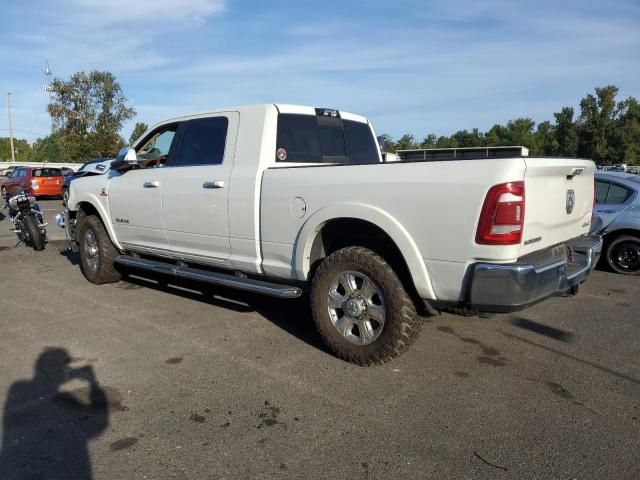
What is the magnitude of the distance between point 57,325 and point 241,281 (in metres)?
2.02

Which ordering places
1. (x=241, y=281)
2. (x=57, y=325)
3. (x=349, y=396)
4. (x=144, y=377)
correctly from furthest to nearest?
(x=57, y=325) < (x=241, y=281) < (x=144, y=377) < (x=349, y=396)

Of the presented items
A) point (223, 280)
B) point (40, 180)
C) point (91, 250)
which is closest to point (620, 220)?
point (223, 280)

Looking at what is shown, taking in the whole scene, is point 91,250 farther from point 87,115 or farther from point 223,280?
point 87,115

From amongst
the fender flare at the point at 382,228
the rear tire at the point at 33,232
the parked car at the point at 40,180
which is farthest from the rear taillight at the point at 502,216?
the parked car at the point at 40,180

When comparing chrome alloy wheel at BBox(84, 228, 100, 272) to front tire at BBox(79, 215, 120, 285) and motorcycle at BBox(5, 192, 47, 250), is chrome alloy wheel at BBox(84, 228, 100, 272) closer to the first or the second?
front tire at BBox(79, 215, 120, 285)

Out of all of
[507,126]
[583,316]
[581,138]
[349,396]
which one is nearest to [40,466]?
[349,396]

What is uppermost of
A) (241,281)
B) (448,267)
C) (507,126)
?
(507,126)

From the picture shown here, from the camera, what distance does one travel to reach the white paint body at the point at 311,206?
3.47m

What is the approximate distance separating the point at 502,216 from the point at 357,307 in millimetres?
1317

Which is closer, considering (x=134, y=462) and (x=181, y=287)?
(x=134, y=462)

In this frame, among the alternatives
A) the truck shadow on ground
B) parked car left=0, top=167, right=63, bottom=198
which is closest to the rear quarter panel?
the truck shadow on ground

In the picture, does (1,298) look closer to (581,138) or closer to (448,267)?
(448,267)

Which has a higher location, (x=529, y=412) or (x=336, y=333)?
(x=336, y=333)

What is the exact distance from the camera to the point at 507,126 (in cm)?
5928
